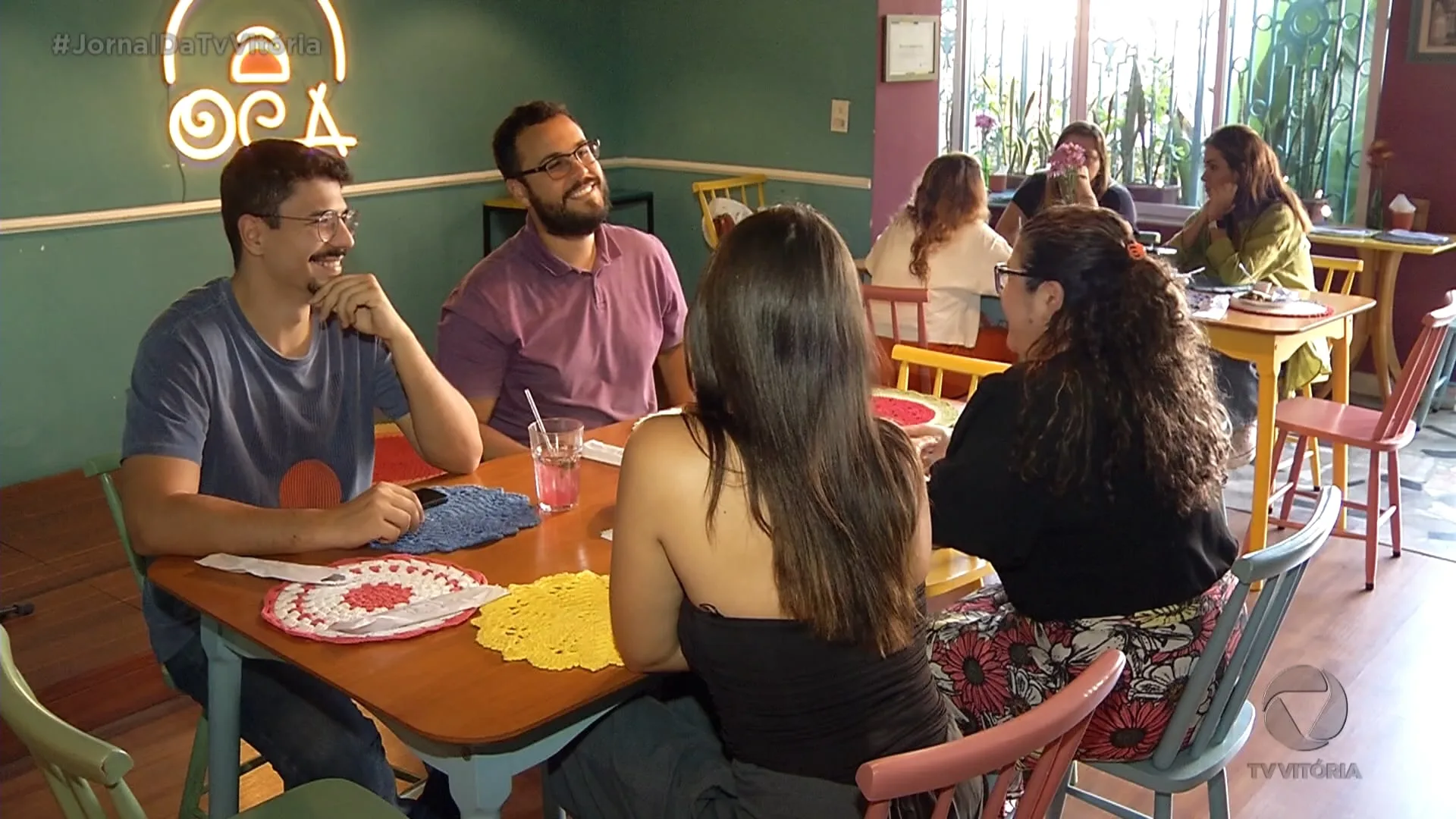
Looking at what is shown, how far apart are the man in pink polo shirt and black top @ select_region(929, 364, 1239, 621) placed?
3.18 feet

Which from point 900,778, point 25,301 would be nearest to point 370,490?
point 900,778

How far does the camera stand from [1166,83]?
5879 mm

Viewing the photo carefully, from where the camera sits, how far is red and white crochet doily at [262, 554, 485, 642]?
1.53 meters

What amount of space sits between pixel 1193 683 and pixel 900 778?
0.81 m

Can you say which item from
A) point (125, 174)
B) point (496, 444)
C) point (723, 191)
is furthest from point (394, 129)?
point (496, 444)

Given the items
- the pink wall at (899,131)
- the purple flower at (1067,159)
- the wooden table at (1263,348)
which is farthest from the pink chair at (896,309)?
the pink wall at (899,131)

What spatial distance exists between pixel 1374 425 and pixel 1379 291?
1.78 meters

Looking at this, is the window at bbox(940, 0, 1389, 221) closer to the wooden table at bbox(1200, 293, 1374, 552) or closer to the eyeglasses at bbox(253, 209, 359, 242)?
the wooden table at bbox(1200, 293, 1374, 552)

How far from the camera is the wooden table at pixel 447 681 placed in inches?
53.7

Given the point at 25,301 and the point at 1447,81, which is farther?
the point at 1447,81

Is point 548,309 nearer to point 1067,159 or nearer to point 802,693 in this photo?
point 802,693

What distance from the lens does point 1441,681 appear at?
2.96 meters

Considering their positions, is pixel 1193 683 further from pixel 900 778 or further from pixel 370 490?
pixel 370 490

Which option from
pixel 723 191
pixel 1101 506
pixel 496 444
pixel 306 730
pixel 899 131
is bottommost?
pixel 306 730
